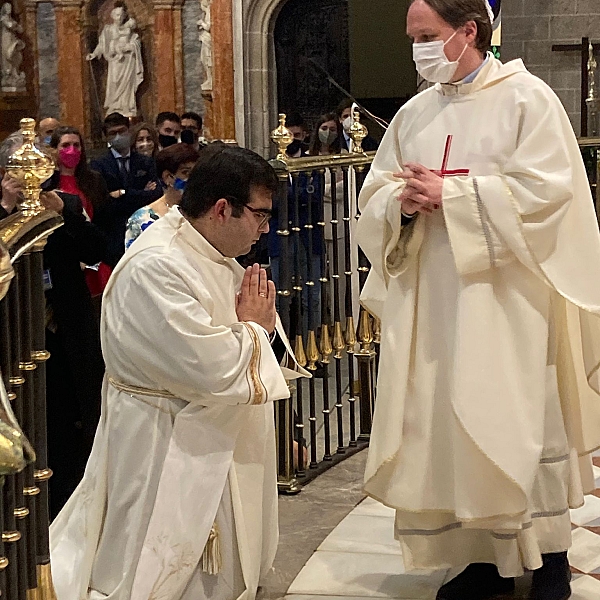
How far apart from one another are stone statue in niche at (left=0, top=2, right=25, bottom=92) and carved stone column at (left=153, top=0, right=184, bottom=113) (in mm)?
1821

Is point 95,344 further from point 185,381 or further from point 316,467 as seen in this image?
point 316,467

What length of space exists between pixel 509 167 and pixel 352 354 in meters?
2.42

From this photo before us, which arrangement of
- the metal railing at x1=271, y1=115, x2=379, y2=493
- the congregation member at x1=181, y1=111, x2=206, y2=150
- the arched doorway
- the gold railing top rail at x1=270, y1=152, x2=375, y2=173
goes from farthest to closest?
the arched doorway < the congregation member at x1=181, y1=111, x2=206, y2=150 < the metal railing at x1=271, y1=115, x2=379, y2=493 < the gold railing top rail at x1=270, y1=152, x2=375, y2=173

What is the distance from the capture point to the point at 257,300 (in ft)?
11.3

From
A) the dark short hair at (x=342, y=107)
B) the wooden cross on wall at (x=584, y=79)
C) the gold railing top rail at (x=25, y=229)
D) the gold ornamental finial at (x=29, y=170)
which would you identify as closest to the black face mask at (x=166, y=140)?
the dark short hair at (x=342, y=107)

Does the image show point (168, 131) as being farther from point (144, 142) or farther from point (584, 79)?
point (584, 79)

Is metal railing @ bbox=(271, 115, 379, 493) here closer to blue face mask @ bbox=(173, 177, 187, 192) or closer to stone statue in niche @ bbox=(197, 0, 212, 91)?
blue face mask @ bbox=(173, 177, 187, 192)

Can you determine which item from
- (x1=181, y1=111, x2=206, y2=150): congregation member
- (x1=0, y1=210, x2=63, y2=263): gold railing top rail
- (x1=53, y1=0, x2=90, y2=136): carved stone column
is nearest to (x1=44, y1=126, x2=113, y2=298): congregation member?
(x1=0, y1=210, x2=63, y2=263): gold railing top rail

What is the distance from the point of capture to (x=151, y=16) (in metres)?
13.9

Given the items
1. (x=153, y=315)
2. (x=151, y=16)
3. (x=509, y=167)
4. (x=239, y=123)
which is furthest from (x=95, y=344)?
(x=151, y=16)

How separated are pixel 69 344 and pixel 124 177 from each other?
3.94 metres

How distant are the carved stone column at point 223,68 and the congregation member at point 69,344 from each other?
A: 908cm

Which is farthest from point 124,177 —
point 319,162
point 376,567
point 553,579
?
point 553,579

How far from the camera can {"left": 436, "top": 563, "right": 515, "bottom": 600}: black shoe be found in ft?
11.8
